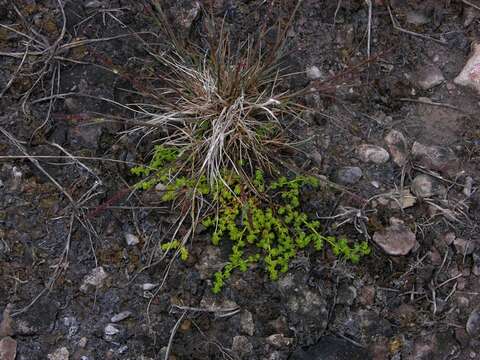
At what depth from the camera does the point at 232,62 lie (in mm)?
3037

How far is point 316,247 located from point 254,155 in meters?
0.53

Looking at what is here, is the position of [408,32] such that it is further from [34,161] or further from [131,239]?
[34,161]

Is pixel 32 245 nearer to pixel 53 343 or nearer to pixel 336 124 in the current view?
pixel 53 343

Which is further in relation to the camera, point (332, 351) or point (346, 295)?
point (346, 295)

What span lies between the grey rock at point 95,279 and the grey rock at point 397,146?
1.44 metres

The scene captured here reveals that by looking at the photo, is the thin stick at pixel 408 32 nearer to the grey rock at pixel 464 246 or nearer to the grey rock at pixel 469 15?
the grey rock at pixel 469 15

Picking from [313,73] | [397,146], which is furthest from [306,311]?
[313,73]

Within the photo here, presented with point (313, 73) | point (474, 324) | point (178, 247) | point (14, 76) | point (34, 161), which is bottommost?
point (474, 324)

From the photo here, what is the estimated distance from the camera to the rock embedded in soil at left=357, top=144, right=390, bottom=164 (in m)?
2.85

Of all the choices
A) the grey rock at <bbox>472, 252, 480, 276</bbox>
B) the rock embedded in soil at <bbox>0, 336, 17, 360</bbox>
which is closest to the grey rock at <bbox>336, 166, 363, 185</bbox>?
Result: the grey rock at <bbox>472, 252, 480, 276</bbox>

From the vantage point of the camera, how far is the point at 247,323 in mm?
2520

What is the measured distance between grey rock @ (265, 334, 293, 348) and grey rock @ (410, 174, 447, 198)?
2.98ft

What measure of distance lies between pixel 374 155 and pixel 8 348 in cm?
181

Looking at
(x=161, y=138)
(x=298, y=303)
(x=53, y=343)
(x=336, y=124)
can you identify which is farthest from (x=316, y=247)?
(x=53, y=343)
